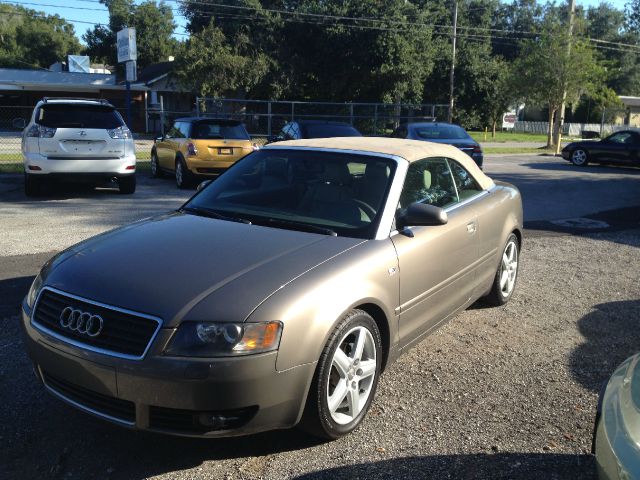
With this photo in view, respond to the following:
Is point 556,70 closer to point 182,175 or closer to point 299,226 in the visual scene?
point 182,175

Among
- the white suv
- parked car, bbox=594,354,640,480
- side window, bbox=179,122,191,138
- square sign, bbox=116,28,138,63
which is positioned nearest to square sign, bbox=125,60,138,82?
square sign, bbox=116,28,138,63

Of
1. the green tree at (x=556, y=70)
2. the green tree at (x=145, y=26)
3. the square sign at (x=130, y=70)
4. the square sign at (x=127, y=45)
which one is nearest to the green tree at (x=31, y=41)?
the green tree at (x=145, y=26)

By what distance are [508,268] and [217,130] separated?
9.28 meters

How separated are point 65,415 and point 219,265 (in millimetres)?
1345

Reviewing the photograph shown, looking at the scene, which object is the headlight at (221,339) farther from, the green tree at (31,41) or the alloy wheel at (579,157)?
the green tree at (31,41)

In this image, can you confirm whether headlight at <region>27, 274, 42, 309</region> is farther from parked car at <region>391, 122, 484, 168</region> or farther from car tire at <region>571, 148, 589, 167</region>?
car tire at <region>571, 148, 589, 167</region>

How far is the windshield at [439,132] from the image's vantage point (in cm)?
1570

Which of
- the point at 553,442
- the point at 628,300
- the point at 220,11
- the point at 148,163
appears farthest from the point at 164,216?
the point at 220,11

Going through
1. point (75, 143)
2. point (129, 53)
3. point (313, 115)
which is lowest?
point (75, 143)

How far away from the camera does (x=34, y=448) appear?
3.23 metres

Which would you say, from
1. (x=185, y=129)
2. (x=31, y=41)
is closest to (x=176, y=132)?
(x=185, y=129)

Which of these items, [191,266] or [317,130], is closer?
[191,266]

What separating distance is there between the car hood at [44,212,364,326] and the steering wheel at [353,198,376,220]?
0.31 metres

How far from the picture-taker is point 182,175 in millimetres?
13344
